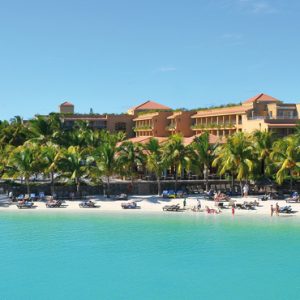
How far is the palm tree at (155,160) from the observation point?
4794 cm

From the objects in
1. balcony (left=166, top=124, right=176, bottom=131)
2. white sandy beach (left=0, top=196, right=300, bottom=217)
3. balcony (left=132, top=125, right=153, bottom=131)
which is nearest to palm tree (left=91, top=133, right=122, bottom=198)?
white sandy beach (left=0, top=196, right=300, bottom=217)

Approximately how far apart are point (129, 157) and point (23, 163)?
34.3 ft

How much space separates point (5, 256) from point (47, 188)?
2149 cm

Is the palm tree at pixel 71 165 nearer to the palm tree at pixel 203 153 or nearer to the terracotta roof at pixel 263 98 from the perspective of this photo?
the palm tree at pixel 203 153

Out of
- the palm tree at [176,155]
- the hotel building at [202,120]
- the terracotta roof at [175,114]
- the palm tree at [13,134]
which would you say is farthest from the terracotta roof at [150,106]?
the palm tree at [176,155]

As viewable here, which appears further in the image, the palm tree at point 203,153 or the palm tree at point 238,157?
the palm tree at point 203,153

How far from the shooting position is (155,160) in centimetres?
4828

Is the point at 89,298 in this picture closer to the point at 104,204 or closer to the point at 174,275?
the point at 174,275

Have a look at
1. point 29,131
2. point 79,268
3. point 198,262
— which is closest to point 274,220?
point 198,262

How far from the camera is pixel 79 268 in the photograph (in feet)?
84.8

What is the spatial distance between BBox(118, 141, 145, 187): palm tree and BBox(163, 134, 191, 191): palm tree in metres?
2.80

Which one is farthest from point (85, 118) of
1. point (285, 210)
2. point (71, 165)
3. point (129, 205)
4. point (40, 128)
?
point (285, 210)

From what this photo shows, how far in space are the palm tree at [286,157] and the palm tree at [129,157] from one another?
44.3ft

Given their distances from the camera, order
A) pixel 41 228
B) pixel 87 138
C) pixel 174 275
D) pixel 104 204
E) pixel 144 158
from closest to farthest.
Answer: pixel 174 275
pixel 41 228
pixel 104 204
pixel 144 158
pixel 87 138
